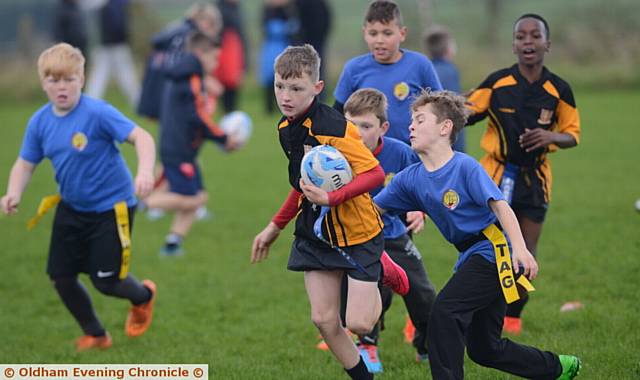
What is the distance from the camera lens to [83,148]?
6.29 meters

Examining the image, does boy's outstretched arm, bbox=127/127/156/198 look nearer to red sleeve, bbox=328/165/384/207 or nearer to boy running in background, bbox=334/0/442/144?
boy running in background, bbox=334/0/442/144

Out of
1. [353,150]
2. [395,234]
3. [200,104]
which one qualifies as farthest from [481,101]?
[200,104]

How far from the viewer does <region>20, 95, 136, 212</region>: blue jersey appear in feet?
20.6

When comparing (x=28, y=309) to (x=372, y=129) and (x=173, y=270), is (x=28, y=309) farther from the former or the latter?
(x=372, y=129)

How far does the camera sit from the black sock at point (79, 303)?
648 cm

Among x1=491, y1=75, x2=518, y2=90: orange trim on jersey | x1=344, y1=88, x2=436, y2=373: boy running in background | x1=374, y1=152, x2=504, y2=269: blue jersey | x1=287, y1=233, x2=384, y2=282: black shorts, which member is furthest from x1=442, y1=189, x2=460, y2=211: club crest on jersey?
x1=491, y1=75, x2=518, y2=90: orange trim on jersey

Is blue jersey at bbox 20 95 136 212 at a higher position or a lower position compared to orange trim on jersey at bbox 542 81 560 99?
lower

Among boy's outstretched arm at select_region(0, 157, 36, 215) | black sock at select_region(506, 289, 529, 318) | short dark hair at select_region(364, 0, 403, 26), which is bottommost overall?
black sock at select_region(506, 289, 529, 318)

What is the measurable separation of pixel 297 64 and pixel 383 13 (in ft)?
4.78

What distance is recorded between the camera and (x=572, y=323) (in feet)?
21.0

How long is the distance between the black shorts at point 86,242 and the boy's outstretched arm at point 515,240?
9.29ft

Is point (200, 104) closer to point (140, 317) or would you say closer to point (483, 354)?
point (140, 317)

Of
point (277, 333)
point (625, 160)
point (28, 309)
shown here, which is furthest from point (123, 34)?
point (277, 333)

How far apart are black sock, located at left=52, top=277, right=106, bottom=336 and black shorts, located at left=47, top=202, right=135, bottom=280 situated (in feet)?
0.22
